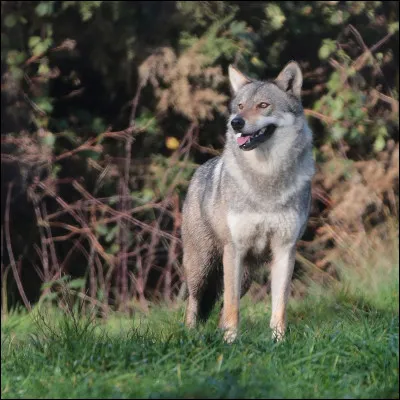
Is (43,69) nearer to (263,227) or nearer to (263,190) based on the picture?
(263,190)

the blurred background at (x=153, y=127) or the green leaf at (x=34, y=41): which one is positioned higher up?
the green leaf at (x=34, y=41)

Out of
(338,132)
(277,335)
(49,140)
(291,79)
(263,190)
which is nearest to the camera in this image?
(277,335)

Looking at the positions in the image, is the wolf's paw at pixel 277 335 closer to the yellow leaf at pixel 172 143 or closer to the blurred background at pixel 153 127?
the blurred background at pixel 153 127

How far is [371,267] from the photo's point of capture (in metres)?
8.72

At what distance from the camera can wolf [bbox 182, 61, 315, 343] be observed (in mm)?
6102

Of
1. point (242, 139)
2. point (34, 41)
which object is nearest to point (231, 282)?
point (242, 139)

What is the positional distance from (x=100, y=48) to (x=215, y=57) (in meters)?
1.17

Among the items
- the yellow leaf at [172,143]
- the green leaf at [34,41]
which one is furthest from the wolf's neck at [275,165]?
the green leaf at [34,41]

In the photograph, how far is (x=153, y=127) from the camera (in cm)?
963

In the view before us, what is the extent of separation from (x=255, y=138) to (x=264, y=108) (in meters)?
0.21

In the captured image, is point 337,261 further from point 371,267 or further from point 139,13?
point 139,13

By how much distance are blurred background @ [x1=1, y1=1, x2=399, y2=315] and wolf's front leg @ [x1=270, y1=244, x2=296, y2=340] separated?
2.46m

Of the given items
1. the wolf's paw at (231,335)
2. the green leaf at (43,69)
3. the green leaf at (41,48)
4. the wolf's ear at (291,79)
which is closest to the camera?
the wolf's paw at (231,335)

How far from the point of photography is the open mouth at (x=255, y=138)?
19.9 ft
